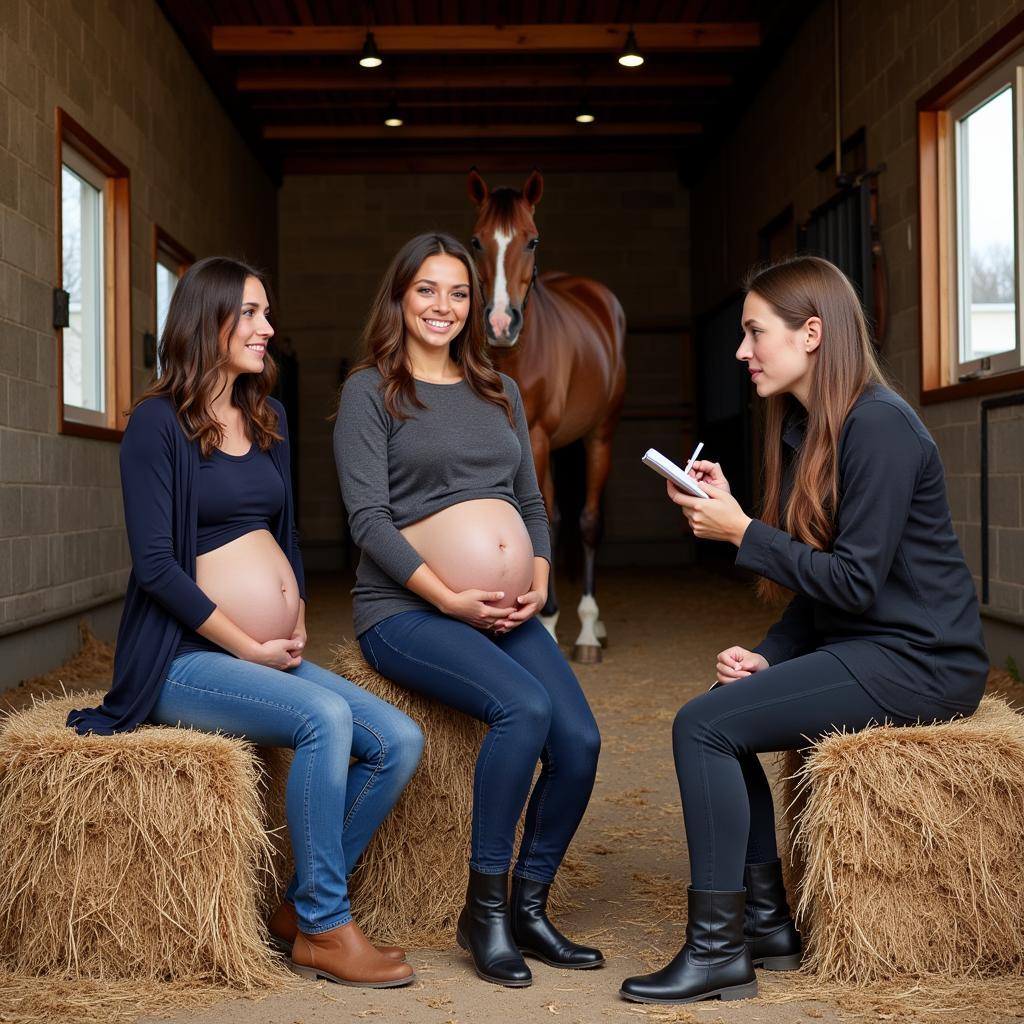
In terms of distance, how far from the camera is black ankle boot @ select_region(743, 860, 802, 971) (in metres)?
2.06

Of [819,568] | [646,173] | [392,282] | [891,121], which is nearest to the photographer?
[819,568]

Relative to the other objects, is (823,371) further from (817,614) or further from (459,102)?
(459,102)

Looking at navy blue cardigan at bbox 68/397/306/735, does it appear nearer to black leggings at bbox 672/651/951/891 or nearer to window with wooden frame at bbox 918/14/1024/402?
black leggings at bbox 672/651/951/891

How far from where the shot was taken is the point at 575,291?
21.0 feet


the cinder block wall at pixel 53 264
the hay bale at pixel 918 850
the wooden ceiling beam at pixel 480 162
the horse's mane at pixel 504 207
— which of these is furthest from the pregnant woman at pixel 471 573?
the wooden ceiling beam at pixel 480 162

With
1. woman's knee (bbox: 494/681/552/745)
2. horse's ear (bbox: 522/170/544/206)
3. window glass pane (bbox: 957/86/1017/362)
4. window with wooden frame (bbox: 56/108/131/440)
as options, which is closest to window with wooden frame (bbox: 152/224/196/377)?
window with wooden frame (bbox: 56/108/131/440)

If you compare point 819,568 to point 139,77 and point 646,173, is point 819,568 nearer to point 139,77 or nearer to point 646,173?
point 139,77

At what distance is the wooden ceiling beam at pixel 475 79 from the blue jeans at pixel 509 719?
276 inches

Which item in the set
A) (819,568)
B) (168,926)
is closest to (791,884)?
(819,568)

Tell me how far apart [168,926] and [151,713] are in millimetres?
372

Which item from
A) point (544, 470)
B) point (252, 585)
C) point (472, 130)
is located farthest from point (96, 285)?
point (472, 130)

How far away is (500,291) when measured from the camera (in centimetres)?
484

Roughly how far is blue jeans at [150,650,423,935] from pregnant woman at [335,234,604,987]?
0.14 m

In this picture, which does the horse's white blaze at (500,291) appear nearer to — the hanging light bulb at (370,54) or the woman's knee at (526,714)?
the woman's knee at (526,714)
